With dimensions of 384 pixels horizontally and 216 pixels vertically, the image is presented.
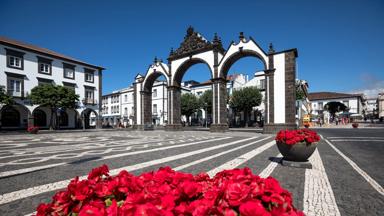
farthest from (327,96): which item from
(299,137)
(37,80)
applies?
(37,80)

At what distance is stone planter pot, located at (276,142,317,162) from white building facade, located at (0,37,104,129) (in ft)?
110

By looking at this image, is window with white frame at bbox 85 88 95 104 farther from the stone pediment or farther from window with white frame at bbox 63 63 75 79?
the stone pediment

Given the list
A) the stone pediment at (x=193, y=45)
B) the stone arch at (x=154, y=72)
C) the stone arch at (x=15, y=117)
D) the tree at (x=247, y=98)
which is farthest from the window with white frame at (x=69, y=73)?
the tree at (x=247, y=98)

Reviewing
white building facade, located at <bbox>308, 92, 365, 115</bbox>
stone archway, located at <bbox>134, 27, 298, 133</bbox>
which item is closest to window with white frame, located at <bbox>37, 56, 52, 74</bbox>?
stone archway, located at <bbox>134, 27, 298, 133</bbox>

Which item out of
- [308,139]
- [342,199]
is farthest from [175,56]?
[342,199]

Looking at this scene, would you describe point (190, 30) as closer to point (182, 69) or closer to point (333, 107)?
point (182, 69)

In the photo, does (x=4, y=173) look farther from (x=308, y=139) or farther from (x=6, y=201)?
(x=308, y=139)

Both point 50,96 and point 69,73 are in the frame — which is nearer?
point 50,96

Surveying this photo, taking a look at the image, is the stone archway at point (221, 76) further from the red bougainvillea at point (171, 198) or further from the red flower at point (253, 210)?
the red flower at point (253, 210)

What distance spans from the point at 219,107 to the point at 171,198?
24.0m

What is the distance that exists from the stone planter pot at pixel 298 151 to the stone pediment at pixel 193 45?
21.7 metres

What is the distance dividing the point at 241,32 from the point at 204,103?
25133mm

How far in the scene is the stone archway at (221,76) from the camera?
816 inches

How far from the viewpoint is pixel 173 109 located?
29.2m
